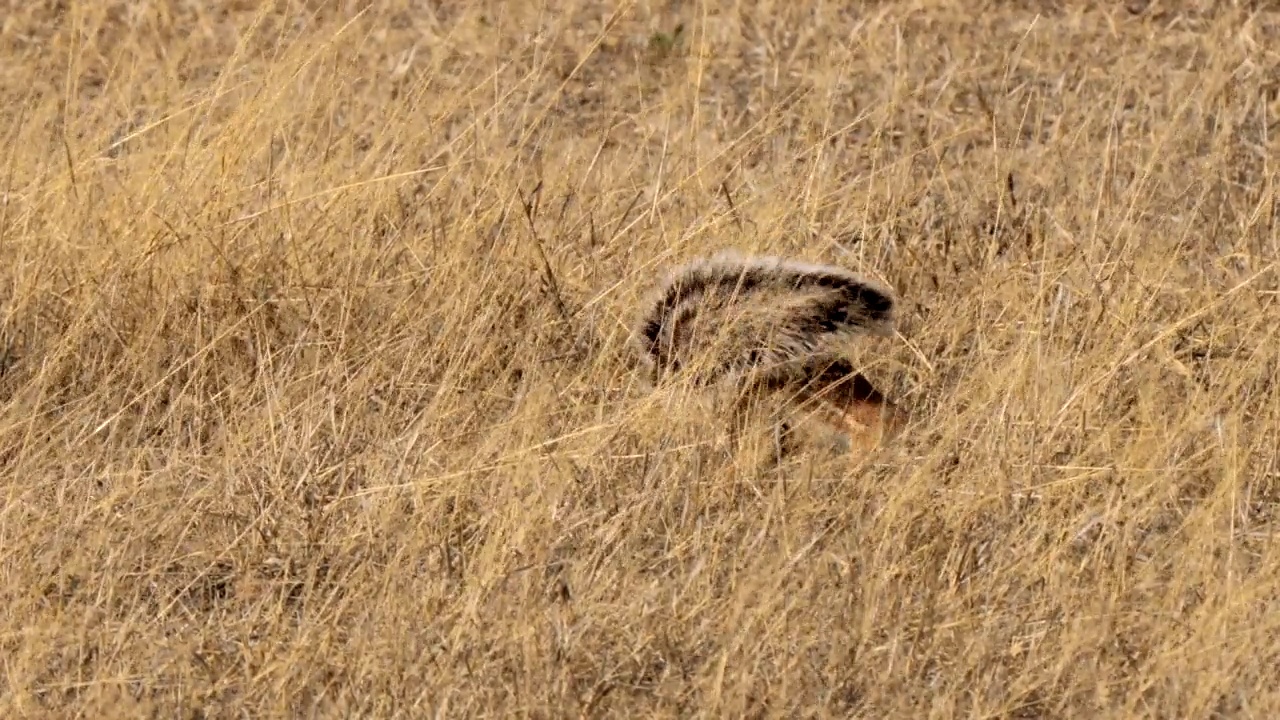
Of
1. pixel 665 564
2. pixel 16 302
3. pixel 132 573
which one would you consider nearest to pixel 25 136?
pixel 16 302

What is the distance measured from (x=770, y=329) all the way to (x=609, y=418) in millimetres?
414

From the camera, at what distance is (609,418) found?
4090mm

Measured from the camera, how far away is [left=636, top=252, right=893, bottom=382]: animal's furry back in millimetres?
4105

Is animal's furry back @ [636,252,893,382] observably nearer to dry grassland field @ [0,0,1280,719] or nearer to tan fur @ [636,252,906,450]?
tan fur @ [636,252,906,450]

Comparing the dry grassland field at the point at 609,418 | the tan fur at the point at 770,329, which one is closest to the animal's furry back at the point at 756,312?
the tan fur at the point at 770,329

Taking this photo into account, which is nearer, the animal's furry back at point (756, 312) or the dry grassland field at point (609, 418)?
the dry grassland field at point (609, 418)

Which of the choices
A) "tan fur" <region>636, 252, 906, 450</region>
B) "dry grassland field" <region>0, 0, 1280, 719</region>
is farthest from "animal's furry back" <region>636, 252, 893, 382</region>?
"dry grassland field" <region>0, 0, 1280, 719</region>

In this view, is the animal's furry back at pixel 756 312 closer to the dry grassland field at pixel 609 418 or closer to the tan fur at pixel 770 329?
the tan fur at pixel 770 329

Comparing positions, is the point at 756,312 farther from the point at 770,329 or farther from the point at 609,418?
the point at 609,418

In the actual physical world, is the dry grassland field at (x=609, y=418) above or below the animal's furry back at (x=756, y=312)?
below

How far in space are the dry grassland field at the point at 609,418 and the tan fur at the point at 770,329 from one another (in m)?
0.10

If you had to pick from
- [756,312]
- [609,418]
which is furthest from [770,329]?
[609,418]

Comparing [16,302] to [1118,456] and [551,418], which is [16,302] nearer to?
[551,418]

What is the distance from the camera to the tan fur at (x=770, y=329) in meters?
4.11
